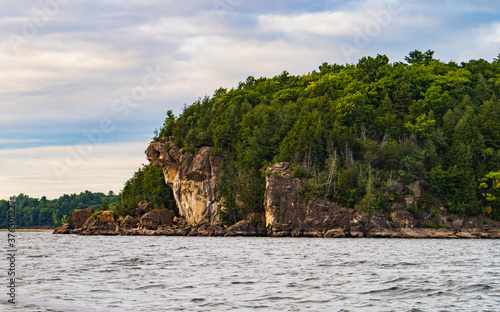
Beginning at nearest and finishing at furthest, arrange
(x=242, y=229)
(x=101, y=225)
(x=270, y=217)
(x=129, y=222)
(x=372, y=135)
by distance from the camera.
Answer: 1. (x=270, y=217)
2. (x=242, y=229)
3. (x=372, y=135)
4. (x=129, y=222)
5. (x=101, y=225)

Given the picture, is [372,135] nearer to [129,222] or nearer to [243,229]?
[243,229]

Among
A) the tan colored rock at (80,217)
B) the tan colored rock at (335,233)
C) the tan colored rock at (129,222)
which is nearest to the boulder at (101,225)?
the tan colored rock at (129,222)

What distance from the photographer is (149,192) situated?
143m

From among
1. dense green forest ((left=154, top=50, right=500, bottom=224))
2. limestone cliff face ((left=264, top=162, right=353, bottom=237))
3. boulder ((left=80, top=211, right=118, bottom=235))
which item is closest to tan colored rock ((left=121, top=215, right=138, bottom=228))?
boulder ((left=80, top=211, right=118, bottom=235))

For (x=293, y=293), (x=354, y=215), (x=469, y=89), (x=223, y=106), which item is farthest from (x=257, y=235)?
(x=293, y=293)

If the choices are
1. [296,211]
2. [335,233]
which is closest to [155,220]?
[296,211]

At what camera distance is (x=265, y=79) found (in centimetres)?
16562

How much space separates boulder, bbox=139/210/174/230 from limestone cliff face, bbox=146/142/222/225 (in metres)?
3.96

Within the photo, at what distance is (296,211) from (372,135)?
27803mm

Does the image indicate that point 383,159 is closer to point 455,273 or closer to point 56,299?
point 455,273

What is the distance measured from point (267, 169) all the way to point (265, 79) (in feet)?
210

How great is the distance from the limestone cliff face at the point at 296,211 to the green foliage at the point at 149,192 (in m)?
37.2

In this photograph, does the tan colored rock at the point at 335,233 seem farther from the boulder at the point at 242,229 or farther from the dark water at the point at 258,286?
the dark water at the point at 258,286

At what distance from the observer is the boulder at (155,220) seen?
119950 millimetres
